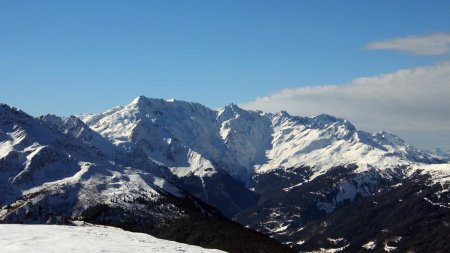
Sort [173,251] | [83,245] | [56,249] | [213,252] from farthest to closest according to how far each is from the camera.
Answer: [213,252] < [173,251] < [83,245] < [56,249]

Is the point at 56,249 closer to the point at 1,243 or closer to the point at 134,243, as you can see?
the point at 1,243

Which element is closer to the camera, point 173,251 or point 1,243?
point 1,243

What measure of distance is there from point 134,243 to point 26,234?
18521mm

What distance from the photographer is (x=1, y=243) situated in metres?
87.8

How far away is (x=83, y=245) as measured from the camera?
92688 mm

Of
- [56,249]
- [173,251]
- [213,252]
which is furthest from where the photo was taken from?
[213,252]

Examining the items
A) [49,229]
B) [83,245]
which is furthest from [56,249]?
[49,229]

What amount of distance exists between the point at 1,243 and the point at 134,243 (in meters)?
24.8

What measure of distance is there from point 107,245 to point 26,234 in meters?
16.5

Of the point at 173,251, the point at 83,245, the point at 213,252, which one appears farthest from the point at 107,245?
the point at 213,252

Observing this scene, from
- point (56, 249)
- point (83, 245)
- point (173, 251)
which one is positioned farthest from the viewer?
point (173, 251)

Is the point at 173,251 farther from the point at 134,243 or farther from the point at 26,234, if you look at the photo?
the point at 26,234

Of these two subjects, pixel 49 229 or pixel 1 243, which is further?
pixel 49 229

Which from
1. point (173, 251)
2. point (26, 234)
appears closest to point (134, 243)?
point (173, 251)
